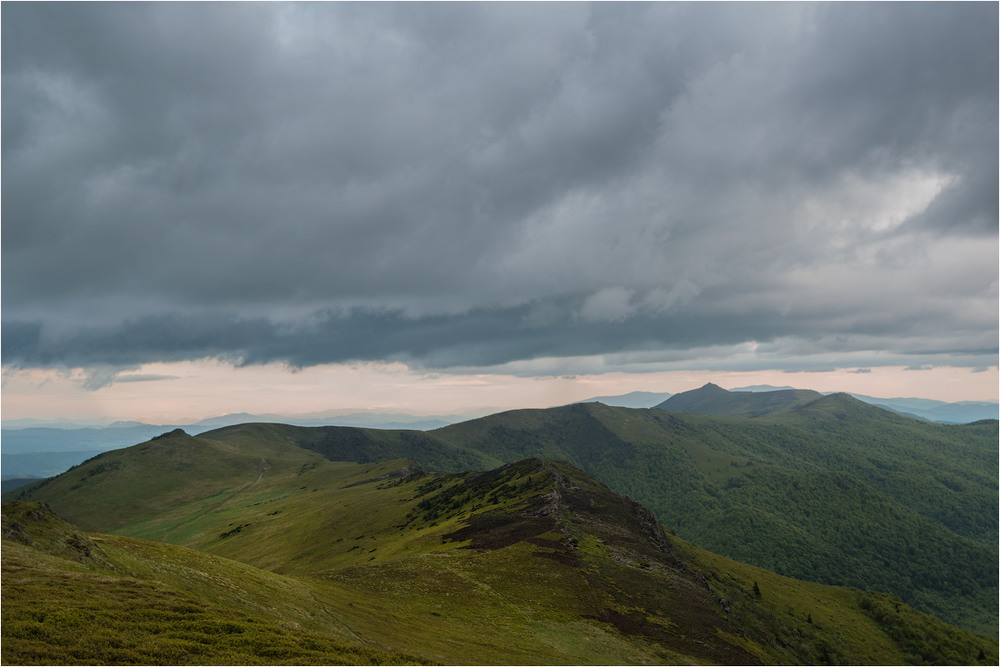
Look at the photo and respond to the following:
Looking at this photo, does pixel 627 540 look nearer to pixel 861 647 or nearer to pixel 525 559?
pixel 525 559

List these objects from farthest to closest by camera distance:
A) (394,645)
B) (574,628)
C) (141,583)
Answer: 1. (574,628)
2. (394,645)
3. (141,583)

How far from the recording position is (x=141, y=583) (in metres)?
36.6

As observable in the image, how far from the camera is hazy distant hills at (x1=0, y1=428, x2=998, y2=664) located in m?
30.4

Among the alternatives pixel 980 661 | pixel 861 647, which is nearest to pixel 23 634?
pixel 861 647

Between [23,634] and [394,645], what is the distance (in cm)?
2797

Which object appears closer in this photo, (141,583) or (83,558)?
(141,583)

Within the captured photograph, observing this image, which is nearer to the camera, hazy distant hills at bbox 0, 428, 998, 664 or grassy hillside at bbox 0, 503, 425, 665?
grassy hillside at bbox 0, 503, 425, 665

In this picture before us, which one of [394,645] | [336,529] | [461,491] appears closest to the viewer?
Answer: [394,645]

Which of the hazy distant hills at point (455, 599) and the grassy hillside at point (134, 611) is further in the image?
the hazy distant hills at point (455, 599)

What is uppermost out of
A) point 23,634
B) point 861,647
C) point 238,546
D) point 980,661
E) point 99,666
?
point 23,634

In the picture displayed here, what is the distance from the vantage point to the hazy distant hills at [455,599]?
99.7ft

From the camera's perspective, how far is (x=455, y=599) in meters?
66.8

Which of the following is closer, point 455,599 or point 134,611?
point 134,611

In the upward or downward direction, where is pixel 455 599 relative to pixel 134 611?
downward
